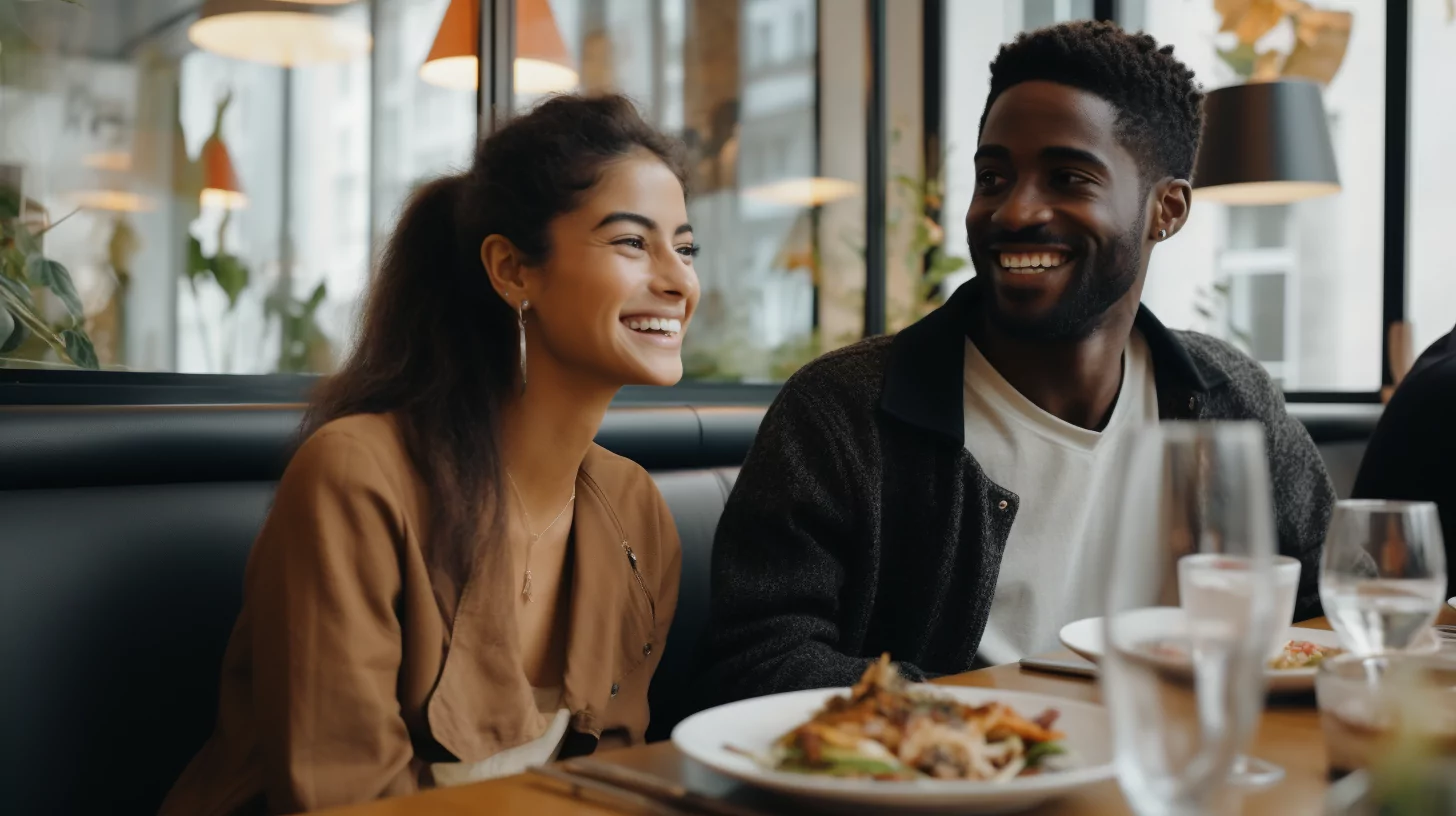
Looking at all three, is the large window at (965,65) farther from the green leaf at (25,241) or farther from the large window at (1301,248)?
the green leaf at (25,241)

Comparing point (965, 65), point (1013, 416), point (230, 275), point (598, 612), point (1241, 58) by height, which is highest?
point (965, 65)

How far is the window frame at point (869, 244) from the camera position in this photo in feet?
6.79

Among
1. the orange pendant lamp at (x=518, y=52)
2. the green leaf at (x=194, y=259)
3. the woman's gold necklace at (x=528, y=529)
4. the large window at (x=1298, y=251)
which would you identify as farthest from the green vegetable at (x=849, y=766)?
the large window at (x=1298, y=251)

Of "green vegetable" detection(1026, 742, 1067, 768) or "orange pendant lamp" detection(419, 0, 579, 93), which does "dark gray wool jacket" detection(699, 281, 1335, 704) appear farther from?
"orange pendant lamp" detection(419, 0, 579, 93)

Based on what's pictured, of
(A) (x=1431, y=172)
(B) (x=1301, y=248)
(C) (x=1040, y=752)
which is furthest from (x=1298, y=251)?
(C) (x=1040, y=752)

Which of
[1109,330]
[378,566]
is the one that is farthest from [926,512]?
[378,566]

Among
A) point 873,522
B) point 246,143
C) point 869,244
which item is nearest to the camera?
point 873,522

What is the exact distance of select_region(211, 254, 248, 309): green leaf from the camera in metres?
2.57

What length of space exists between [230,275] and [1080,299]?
1730mm

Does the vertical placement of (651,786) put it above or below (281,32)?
below

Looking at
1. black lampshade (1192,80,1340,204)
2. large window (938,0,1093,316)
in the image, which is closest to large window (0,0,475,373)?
black lampshade (1192,80,1340,204)

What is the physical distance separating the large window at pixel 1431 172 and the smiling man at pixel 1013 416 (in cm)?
257

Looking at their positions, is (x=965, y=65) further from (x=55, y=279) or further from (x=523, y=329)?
(x=523, y=329)

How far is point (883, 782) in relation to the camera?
2.28 ft
